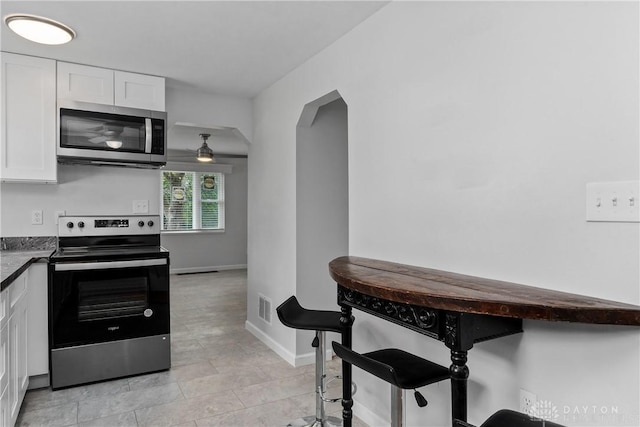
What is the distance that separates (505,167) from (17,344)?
9.33 ft

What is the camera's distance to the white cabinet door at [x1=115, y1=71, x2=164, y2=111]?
3438 mm

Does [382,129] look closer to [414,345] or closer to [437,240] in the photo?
[437,240]

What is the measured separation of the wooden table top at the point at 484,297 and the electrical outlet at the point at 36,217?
9.26 feet

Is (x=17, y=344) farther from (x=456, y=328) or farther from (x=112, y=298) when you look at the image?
(x=456, y=328)

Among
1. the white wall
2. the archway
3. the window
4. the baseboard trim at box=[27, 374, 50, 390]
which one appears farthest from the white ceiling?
the window

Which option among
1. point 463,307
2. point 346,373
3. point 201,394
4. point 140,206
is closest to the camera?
point 463,307

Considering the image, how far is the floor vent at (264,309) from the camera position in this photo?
3873 millimetres

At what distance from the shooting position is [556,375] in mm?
1457

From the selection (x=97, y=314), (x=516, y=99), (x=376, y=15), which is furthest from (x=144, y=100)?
(x=516, y=99)

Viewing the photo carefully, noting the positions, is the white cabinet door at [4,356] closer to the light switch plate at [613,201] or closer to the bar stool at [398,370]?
the bar stool at [398,370]

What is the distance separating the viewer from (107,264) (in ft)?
9.91

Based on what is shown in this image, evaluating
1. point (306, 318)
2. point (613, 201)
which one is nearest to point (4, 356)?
point (306, 318)

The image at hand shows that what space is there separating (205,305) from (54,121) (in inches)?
119

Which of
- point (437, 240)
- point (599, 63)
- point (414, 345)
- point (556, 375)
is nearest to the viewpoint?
point (599, 63)
